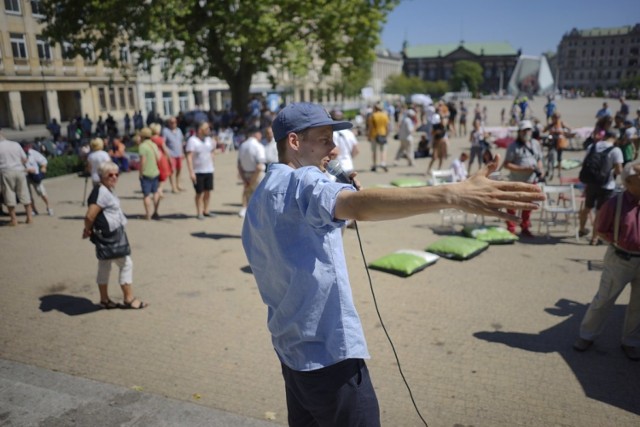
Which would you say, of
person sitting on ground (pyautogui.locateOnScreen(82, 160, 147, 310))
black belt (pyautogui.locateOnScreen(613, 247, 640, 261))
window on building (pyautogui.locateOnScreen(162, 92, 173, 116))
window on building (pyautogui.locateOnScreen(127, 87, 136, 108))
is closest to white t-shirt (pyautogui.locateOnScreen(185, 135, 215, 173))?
person sitting on ground (pyautogui.locateOnScreen(82, 160, 147, 310))

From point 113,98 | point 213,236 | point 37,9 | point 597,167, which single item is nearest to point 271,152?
point 213,236

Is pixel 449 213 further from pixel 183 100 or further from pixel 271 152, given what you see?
pixel 183 100

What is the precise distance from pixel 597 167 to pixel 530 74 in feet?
99.0

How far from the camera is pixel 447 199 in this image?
156 cm

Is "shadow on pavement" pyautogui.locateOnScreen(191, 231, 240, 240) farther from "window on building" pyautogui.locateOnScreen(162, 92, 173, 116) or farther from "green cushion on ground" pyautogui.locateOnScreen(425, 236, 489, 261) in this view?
"window on building" pyautogui.locateOnScreen(162, 92, 173, 116)

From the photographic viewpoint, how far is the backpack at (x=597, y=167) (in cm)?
785

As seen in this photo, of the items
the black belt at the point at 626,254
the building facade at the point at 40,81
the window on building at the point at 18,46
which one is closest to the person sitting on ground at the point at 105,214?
the black belt at the point at 626,254

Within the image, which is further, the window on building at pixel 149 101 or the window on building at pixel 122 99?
the window on building at pixel 149 101

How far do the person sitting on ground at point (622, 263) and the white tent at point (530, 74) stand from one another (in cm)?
3259

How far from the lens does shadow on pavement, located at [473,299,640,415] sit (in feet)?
13.5

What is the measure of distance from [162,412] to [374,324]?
102 inches

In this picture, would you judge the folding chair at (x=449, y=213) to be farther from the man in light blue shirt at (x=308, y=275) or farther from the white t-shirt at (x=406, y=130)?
the man in light blue shirt at (x=308, y=275)

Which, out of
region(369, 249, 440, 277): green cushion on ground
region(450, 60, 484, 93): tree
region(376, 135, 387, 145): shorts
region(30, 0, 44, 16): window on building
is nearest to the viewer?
region(369, 249, 440, 277): green cushion on ground

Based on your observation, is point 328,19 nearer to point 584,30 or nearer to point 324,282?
point 324,282
